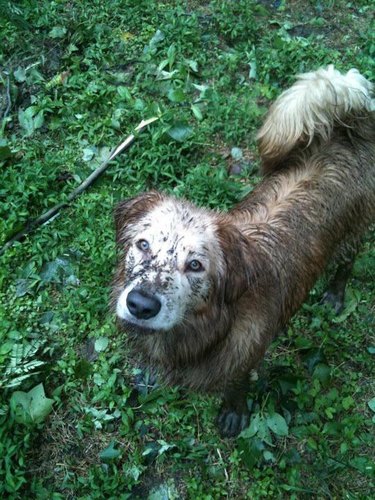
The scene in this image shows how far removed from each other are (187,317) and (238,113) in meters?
2.60

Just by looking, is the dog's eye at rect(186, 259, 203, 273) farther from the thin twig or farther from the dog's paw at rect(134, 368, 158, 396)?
the thin twig

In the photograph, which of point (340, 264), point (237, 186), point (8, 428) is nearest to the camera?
point (8, 428)

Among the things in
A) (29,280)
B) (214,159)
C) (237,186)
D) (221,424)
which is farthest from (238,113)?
(221,424)

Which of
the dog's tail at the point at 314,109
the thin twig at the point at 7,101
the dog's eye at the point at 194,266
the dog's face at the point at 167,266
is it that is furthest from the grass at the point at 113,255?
the dog's eye at the point at 194,266

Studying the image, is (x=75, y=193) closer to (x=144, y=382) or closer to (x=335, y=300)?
(x=144, y=382)

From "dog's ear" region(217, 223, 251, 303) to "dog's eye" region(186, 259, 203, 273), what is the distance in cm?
15

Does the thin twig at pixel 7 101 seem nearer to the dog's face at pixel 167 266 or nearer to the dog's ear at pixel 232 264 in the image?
Answer: the dog's face at pixel 167 266

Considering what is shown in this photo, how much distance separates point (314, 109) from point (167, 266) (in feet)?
4.62

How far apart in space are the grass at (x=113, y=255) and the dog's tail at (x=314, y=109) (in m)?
1.01

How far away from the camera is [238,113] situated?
4781 millimetres

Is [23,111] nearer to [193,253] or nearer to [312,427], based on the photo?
[193,253]

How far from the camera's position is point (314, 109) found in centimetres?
322

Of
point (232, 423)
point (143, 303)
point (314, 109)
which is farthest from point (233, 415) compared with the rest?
point (314, 109)

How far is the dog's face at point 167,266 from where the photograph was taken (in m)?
2.38
